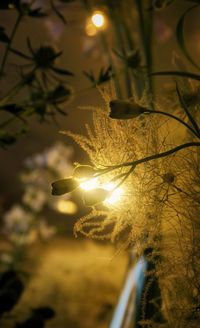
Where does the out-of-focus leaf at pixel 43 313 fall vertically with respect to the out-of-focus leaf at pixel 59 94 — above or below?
below

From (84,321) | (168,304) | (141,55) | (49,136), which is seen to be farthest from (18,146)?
(168,304)

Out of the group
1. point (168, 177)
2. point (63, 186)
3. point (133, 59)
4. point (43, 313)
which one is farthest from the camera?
point (43, 313)

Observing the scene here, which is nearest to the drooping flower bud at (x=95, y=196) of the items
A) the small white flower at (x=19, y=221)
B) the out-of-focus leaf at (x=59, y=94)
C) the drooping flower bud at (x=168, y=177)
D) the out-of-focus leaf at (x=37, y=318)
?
the drooping flower bud at (x=168, y=177)

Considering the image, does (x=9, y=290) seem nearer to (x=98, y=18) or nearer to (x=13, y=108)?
(x=13, y=108)

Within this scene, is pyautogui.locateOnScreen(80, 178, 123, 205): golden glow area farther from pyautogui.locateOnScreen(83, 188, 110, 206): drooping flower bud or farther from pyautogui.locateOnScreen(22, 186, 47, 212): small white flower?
pyautogui.locateOnScreen(22, 186, 47, 212): small white flower

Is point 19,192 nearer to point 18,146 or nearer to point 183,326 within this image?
point 18,146

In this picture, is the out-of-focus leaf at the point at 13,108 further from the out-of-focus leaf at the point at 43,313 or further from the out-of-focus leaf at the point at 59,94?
the out-of-focus leaf at the point at 43,313

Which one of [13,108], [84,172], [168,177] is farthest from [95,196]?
[13,108]

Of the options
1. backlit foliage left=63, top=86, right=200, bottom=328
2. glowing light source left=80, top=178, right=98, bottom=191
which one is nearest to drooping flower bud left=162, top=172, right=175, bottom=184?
backlit foliage left=63, top=86, right=200, bottom=328
